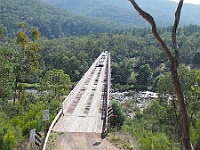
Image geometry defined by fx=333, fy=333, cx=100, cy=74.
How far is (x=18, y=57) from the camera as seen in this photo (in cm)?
2662

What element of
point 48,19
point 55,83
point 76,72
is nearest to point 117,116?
point 55,83

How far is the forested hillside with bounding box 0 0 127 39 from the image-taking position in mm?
144500

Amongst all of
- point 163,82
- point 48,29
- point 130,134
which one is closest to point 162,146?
point 130,134

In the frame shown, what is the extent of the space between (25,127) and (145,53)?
6275 cm

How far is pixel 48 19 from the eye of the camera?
525ft

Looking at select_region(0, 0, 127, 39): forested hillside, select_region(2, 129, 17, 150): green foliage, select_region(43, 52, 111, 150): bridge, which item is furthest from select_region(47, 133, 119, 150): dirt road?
select_region(0, 0, 127, 39): forested hillside

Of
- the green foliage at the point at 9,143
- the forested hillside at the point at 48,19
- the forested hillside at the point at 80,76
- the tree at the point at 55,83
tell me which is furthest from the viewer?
the forested hillside at the point at 48,19

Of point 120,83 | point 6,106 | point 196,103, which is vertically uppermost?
point 196,103

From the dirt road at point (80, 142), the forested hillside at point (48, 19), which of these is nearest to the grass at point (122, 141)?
the dirt road at point (80, 142)

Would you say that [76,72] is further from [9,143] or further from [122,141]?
[9,143]

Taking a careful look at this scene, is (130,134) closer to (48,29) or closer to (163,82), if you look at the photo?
(163,82)

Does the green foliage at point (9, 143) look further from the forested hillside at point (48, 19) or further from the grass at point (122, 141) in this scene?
the forested hillside at point (48, 19)

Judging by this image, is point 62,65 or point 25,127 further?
point 62,65

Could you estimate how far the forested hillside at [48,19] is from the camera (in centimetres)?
14450
